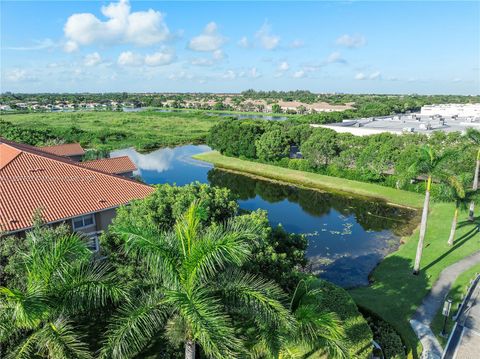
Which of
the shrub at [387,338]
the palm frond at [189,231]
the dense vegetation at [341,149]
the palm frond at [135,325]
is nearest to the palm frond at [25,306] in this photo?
the palm frond at [135,325]

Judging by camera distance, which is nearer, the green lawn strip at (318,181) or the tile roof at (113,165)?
the tile roof at (113,165)

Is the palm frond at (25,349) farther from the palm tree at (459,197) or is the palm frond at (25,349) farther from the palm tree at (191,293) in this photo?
the palm tree at (459,197)

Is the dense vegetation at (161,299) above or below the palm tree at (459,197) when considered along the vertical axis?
above

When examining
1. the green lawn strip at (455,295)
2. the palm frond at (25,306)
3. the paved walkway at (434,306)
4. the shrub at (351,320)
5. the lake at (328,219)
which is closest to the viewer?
the palm frond at (25,306)

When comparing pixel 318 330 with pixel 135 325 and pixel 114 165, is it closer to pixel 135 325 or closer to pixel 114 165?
pixel 135 325

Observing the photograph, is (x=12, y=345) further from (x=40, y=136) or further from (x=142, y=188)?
(x=40, y=136)

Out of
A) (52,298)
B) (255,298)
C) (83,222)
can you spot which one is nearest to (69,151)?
(83,222)

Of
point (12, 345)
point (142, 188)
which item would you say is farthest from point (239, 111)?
point (12, 345)
